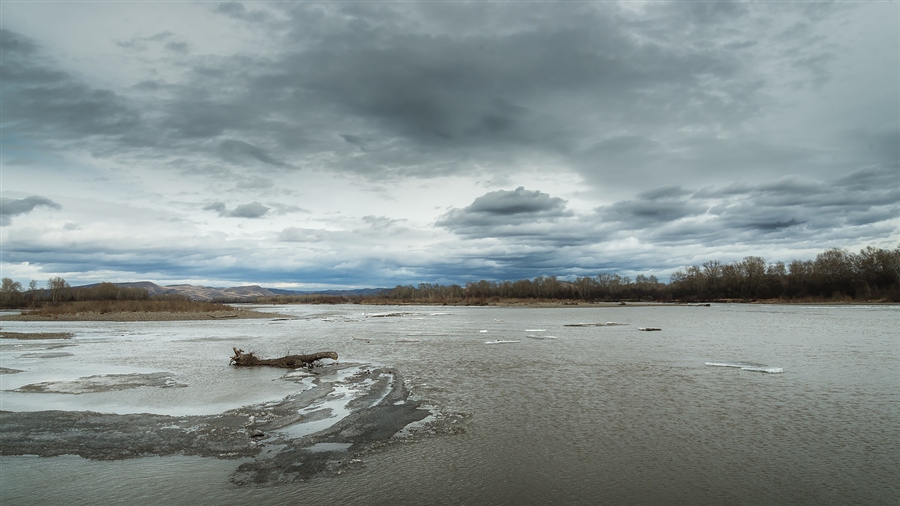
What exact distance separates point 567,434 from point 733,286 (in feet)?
419

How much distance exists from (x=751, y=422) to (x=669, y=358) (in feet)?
31.8

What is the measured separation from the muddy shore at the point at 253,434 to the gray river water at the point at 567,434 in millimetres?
348

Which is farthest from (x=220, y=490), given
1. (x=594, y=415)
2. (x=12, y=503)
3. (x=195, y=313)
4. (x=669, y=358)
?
(x=195, y=313)

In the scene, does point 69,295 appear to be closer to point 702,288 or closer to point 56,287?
point 56,287

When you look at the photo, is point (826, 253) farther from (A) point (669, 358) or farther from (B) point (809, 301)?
(A) point (669, 358)

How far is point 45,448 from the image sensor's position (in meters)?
7.89

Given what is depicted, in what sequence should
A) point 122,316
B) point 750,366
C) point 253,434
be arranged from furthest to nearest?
point 122,316
point 750,366
point 253,434

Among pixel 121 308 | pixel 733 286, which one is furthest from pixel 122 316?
pixel 733 286

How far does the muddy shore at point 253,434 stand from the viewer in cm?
736

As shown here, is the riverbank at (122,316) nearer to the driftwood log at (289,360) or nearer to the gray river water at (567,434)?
the gray river water at (567,434)

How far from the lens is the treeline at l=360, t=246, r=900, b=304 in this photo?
86.2 meters

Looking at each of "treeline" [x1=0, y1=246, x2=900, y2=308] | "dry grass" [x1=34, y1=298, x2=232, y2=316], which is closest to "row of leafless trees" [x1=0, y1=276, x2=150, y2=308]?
"treeline" [x1=0, y1=246, x2=900, y2=308]

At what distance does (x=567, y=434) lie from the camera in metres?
8.62

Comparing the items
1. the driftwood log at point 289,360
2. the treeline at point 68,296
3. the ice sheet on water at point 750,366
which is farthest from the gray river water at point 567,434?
the treeline at point 68,296
